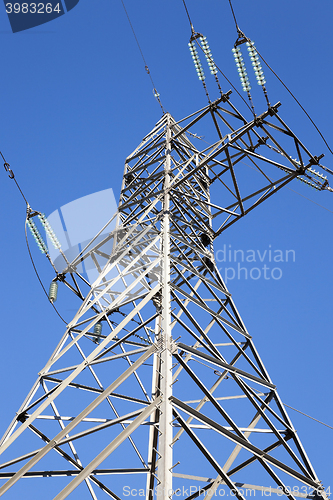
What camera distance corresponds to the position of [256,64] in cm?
1434

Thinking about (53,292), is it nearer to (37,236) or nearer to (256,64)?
(37,236)

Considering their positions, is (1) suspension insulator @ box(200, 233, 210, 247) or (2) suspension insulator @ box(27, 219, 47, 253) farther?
(1) suspension insulator @ box(200, 233, 210, 247)

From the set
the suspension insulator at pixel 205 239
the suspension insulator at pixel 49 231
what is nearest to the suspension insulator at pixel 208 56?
the suspension insulator at pixel 205 239

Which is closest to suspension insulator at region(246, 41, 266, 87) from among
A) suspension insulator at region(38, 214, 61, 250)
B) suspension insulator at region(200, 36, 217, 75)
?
suspension insulator at region(200, 36, 217, 75)

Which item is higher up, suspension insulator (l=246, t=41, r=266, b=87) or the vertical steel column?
suspension insulator (l=246, t=41, r=266, b=87)

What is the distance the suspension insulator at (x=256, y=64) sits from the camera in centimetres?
1430

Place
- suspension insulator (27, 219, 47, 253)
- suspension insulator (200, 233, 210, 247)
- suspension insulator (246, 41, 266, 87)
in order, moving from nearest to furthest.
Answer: suspension insulator (246, 41, 266, 87), suspension insulator (27, 219, 47, 253), suspension insulator (200, 233, 210, 247)

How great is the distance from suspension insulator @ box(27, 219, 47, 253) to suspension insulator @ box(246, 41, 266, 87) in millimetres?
8316

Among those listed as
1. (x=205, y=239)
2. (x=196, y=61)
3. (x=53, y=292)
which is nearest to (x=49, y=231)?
(x=53, y=292)

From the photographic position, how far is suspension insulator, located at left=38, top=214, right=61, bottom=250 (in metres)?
15.7

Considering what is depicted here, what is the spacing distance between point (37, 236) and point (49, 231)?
1.38 ft

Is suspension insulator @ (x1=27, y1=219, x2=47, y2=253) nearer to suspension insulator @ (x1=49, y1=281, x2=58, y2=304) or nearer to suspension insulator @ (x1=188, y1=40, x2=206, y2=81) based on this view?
suspension insulator @ (x1=49, y1=281, x2=58, y2=304)

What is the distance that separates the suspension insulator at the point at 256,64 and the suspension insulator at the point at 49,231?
26.0 feet

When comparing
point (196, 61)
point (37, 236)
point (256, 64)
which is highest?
point (196, 61)
